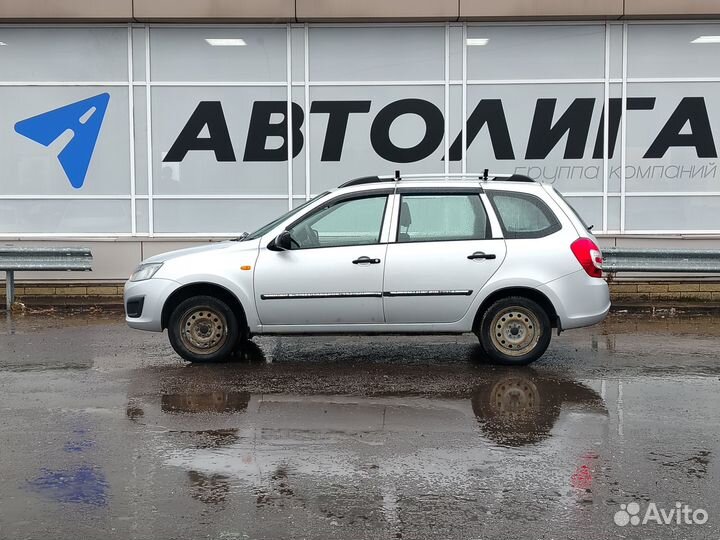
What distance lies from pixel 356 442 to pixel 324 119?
30.2 feet

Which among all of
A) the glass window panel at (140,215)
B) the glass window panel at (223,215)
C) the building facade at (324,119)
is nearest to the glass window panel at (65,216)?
the building facade at (324,119)

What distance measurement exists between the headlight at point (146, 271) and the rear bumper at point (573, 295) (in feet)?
12.4

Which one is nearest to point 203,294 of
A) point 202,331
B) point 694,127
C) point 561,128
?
point 202,331

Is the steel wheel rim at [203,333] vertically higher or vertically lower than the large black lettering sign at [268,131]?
lower

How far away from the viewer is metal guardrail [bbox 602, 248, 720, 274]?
43.1ft

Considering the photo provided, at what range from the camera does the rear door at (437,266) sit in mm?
8859

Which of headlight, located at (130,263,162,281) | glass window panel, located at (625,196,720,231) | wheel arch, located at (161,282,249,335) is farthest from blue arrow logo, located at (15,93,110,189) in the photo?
glass window panel, located at (625,196,720,231)

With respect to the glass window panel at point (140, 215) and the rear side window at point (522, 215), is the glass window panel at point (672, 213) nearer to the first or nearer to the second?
the rear side window at point (522, 215)

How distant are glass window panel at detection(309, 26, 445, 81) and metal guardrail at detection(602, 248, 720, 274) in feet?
13.2

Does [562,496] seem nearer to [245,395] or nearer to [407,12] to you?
[245,395]

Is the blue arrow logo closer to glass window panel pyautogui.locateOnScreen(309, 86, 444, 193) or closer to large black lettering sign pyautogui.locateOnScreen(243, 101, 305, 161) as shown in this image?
large black lettering sign pyautogui.locateOnScreen(243, 101, 305, 161)

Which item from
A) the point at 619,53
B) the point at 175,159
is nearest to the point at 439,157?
the point at 619,53

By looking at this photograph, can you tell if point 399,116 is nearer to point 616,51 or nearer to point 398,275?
point 616,51

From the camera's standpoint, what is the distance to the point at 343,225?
9.06m
